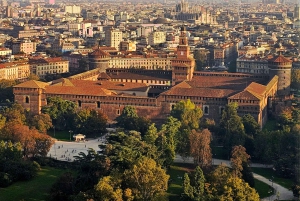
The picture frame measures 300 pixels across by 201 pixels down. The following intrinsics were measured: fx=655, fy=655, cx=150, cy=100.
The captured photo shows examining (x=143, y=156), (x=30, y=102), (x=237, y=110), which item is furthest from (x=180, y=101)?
(x=143, y=156)

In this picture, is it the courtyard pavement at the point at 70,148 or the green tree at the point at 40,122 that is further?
the green tree at the point at 40,122

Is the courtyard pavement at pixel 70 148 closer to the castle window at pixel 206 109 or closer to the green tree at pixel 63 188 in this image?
the green tree at pixel 63 188

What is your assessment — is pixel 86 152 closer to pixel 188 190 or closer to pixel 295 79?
pixel 188 190

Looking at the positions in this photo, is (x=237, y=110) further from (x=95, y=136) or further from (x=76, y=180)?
(x=76, y=180)

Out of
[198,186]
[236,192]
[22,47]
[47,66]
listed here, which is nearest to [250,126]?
[198,186]

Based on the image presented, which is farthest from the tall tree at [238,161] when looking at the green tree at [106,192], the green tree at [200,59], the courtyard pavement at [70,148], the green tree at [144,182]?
the green tree at [200,59]
